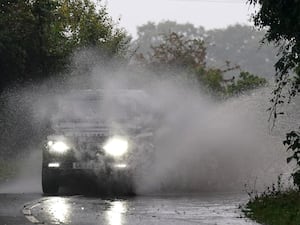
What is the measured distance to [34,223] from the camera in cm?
1337

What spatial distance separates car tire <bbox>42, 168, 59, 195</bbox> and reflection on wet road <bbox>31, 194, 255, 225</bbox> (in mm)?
1155

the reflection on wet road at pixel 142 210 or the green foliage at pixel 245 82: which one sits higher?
the green foliage at pixel 245 82

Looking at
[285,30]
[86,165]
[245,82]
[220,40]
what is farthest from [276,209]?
[220,40]

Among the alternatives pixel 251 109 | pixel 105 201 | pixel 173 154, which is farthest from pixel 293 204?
pixel 251 109

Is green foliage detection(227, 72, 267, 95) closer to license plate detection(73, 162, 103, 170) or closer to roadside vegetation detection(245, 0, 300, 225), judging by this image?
license plate detection(73, 162, 103, 170)

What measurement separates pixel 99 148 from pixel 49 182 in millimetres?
1485

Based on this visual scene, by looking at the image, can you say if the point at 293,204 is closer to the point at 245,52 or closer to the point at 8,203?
the point at 8,203

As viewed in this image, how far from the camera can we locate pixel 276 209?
15273 mm

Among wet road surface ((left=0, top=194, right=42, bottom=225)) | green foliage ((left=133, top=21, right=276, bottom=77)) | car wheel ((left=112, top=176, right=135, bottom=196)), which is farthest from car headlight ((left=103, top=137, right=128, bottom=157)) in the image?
green foliage ((left=133, top=21, right=276, bottom=77))

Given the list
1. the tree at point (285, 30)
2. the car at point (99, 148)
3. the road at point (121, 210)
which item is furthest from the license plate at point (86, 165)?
the tree at point (285, 30)

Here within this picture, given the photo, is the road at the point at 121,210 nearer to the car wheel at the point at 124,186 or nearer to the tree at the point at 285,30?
the car wheel at the point at 124,186

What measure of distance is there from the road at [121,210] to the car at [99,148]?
0.71 meters

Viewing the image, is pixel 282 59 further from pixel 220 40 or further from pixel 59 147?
pixel 220 40

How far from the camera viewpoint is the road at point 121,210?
13828 mm
